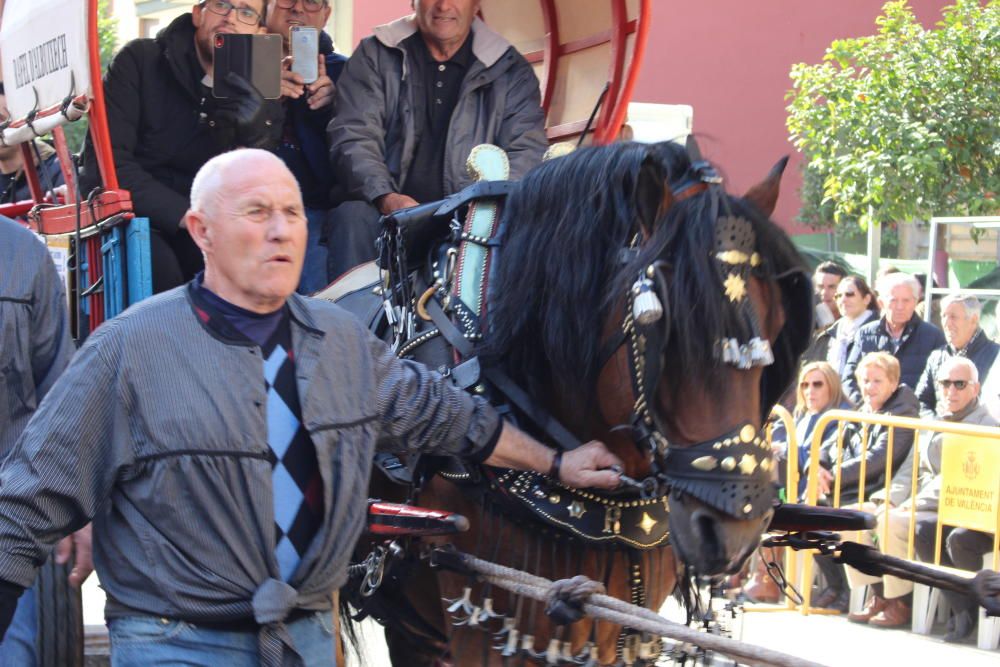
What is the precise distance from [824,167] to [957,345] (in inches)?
280

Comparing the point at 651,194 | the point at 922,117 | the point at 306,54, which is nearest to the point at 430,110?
the point at 306,54

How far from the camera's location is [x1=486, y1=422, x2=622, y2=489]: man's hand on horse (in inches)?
118

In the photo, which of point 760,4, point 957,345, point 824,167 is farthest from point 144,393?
point 760,4

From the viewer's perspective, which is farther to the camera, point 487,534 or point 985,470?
point 985,470

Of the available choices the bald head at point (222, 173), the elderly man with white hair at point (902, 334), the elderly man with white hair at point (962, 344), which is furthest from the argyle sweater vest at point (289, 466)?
the elderly man with white hair at point (902, 334)

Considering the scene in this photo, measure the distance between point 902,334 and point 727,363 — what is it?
5.65 metres

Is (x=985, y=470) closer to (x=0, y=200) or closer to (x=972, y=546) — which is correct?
(x=972, y=546)

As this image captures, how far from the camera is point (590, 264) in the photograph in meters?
3.00

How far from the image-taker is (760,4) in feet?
76.4

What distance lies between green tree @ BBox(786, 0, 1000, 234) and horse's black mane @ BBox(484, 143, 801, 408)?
34.5ft

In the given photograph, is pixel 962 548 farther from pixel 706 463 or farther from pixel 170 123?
pixel 706 463

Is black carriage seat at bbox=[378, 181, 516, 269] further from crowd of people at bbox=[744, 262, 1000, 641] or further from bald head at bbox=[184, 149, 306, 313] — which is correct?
crowd of people at bbox=[744, 262, 1000, 641]

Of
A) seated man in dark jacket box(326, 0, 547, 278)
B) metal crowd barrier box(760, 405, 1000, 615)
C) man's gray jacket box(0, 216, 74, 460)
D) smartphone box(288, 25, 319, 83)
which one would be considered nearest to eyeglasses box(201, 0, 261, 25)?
smartphone box(288, 25, 319, 83)

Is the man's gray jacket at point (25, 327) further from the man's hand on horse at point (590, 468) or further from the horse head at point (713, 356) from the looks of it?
the horse head at point (713, 356)
